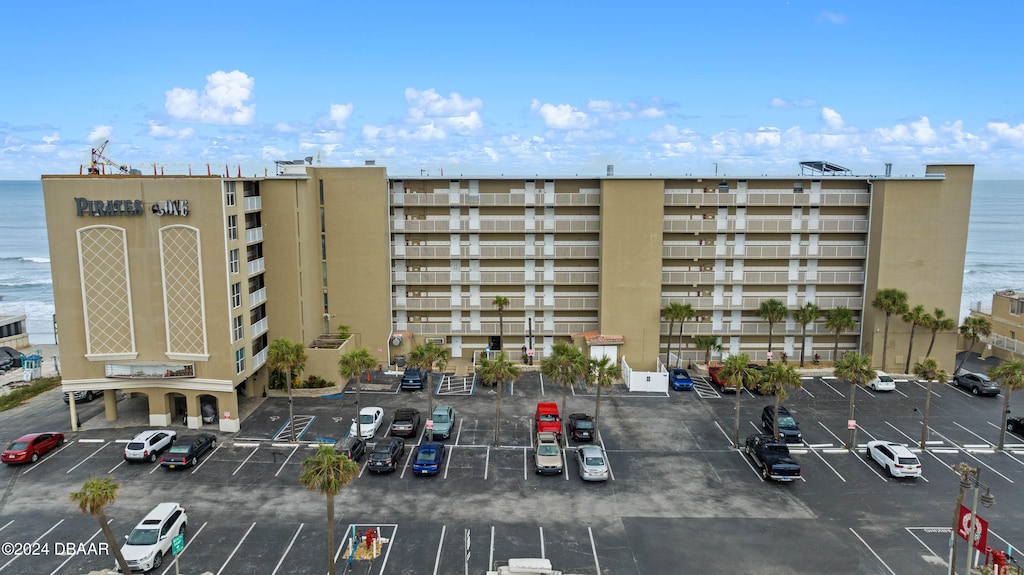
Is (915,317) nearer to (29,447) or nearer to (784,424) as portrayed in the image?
(784,424)

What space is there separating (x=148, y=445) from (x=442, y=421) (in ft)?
55.8

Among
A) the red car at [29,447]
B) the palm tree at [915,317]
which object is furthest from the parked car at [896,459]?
the red car at [29,447]

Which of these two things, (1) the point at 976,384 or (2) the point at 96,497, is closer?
(2) the point at 96,497

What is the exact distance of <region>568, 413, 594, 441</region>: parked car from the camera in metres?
40.4

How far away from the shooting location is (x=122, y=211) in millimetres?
40188

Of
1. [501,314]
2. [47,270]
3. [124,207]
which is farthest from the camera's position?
[47,270]

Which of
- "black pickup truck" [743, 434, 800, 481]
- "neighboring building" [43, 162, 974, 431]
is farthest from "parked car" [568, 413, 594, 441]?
"neighboring building" [43, 162, 974, 431]

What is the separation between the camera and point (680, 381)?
51.0m

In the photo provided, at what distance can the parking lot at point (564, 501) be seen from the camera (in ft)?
91.7

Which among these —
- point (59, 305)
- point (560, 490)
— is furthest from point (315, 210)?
point (560, 490)

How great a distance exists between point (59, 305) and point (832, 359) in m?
59.8

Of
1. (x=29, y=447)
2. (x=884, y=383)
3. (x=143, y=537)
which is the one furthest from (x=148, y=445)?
(x=884, y=383)

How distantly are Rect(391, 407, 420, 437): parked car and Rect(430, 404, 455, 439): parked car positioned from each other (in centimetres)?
116

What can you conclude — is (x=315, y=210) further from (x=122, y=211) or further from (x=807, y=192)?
(x=807, y=192)
